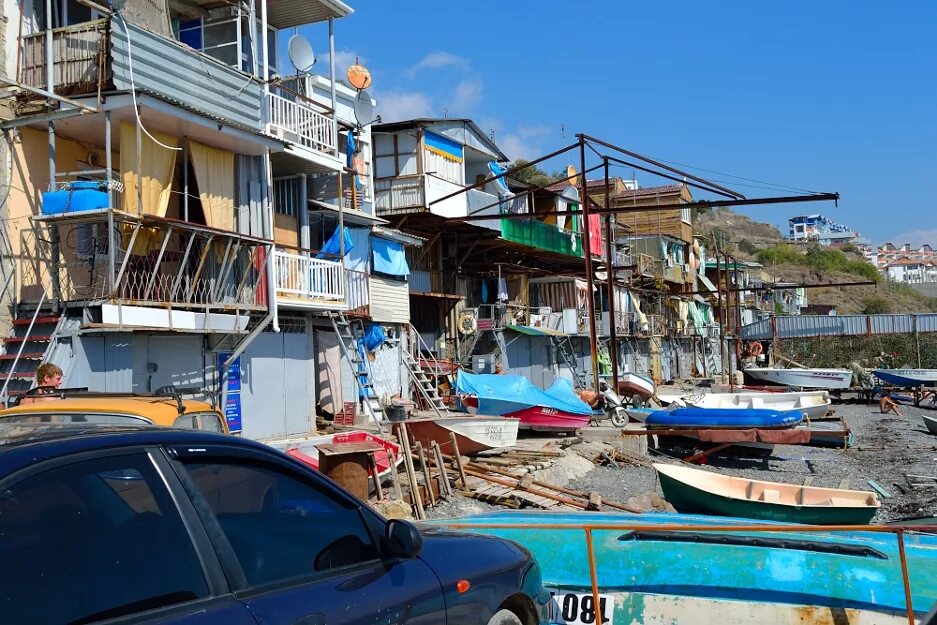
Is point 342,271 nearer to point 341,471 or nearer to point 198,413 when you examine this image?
point 341,471

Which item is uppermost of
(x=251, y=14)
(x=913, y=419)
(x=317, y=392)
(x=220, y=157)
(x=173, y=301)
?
(x=251, y=14)

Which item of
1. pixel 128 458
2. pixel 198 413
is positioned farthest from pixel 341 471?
pixel 128 458

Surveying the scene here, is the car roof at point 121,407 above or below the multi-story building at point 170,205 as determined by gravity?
below

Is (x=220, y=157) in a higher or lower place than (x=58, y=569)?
higher

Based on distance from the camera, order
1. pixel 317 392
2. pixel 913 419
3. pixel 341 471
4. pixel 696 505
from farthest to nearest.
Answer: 1. pixel 913 419
2. pixel 317 392
3. pixel 696 505
4. pixel 341 471

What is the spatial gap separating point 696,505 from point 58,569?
13.4 metres

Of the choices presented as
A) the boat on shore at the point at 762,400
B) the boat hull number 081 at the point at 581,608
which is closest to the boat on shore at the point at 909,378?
the boat on shore at the point at 762,400

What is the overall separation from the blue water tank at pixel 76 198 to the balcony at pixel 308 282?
4320 mm

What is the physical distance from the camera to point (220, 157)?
17094 mm

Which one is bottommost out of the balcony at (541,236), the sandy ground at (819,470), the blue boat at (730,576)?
the sandy ground at (819,470)

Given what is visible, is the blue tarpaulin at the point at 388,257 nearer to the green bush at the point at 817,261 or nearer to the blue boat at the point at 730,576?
the blue boat at the point at 730,576

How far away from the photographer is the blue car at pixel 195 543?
101 inches

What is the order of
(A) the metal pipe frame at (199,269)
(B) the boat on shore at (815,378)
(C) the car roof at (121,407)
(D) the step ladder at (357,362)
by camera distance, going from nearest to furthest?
1. (C) the car roof at (121,407)
2. (A) the metal pipe frame at (199,269)
3. (D) the step ladder at (357,362)
4. (B) the boat on shore at (815,378)

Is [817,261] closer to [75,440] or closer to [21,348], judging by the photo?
[21,348]
